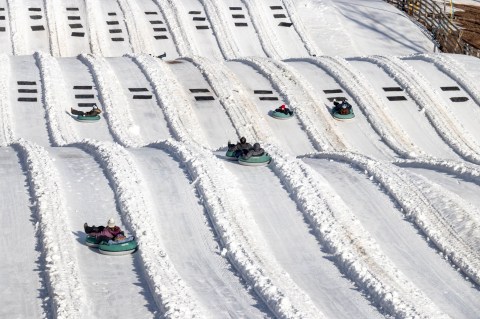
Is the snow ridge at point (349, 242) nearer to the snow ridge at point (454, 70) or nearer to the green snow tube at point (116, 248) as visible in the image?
the green snow tube at point (116, 248)

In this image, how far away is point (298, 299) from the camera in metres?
14.9

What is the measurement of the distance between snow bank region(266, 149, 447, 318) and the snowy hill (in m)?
0.04

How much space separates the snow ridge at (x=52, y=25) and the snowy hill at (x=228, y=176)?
81 mm

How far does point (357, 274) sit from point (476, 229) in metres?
3.21

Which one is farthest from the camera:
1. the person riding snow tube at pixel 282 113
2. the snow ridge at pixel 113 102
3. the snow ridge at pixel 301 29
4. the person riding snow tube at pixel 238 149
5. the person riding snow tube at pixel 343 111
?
the snow ridge at pixel 301 29

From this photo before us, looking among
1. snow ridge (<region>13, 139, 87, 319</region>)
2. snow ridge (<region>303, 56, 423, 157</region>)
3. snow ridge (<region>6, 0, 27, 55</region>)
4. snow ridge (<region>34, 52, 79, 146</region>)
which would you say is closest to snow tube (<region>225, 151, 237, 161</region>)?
snow ridge (<region>13, 139, 87, 319</region>)

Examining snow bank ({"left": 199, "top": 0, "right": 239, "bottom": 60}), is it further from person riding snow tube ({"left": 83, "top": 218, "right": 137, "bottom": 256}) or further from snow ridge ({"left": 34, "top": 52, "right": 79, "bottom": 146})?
person riding snow tube ({"left": 83, "top": 218, "right": 137, "bottom": 256})

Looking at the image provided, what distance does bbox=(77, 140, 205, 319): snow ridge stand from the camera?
1430cm

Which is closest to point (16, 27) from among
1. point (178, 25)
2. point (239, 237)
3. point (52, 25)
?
point (52, 25)

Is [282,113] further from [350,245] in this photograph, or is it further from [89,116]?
[350,245]

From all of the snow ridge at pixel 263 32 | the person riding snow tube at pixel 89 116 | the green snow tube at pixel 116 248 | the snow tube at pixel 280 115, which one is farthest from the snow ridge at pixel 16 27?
the green snow tube at pixel 116 248

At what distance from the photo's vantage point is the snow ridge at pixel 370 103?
2752 centimetres

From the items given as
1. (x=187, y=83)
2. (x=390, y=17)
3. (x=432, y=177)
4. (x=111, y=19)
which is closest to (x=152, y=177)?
(x=432, y=177)

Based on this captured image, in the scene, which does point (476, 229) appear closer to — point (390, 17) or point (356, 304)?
point (356, 304)
